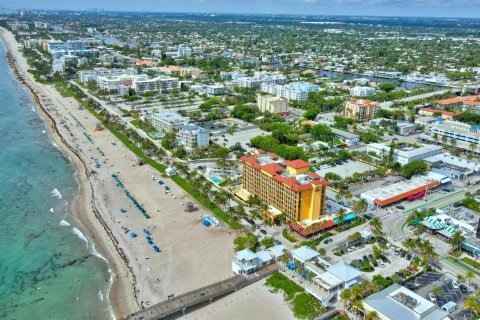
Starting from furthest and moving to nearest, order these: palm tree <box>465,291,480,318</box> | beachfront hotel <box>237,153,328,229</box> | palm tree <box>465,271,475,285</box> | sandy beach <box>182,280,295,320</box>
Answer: beachfront hotel <box>237,153,328,229</box>, palm tree <box>465,271,475,285</box>, sandy beach <box>182,280,295,320</box>, palm tree <box>465,291,480,318</box>

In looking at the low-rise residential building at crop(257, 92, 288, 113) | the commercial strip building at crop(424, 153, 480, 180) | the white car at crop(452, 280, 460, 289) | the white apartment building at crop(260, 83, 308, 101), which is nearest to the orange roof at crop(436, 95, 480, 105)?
the white apartment building at crop(260, 83, 308, 101)

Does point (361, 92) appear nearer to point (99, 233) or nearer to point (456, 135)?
point (456, 135)

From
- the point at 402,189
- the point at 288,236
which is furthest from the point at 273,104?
the point at 288,236

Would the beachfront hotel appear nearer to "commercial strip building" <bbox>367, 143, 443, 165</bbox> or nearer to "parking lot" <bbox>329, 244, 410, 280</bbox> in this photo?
"parking lot" <bbox>329, 244, 410, 280</bbox>

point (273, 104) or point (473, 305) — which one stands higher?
point (273, 104)

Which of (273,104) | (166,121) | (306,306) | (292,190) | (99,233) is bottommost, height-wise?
(99,233)

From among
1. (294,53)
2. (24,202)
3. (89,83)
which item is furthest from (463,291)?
(294,53)

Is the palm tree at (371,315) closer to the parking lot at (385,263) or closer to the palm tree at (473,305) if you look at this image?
the parking lot at (385,263)

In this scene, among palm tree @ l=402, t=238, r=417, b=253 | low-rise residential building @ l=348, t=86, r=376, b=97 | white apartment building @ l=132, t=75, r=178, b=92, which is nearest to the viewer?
palm tree @ l=402, t=238, r=417, b=253
